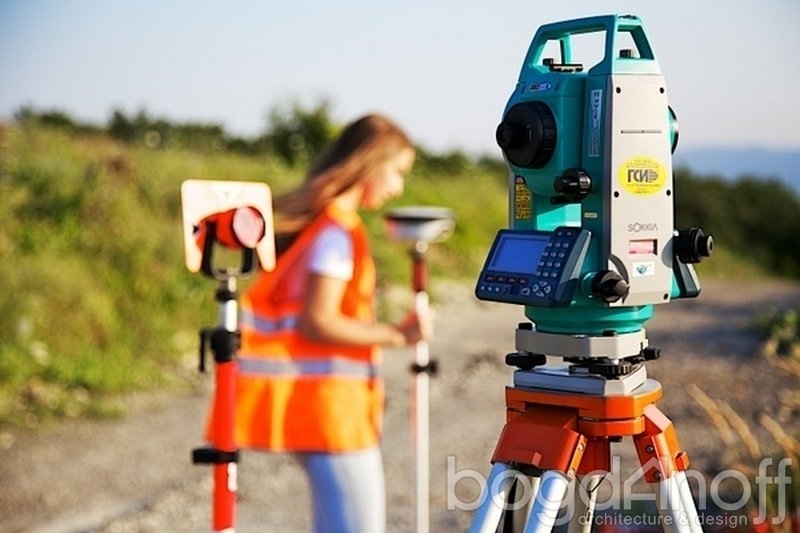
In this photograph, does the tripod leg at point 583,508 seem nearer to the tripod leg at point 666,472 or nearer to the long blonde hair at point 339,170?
the tripod leg at point 666,472

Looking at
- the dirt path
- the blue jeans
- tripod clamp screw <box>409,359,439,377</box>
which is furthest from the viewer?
the dirt path

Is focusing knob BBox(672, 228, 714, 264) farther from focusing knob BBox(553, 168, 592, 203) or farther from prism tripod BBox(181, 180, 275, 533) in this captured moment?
prism tripod BBox(181, 180, 275, 533)

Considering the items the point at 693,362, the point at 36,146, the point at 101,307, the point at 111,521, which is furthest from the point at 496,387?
the point at 36,146

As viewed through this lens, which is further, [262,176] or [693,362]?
[262,176]

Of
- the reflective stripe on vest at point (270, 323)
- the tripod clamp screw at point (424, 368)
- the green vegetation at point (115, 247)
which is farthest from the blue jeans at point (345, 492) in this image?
the green vegetation at point (115, 247)

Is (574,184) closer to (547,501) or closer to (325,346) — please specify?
(547,501)

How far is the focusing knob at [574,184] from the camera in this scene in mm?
2074

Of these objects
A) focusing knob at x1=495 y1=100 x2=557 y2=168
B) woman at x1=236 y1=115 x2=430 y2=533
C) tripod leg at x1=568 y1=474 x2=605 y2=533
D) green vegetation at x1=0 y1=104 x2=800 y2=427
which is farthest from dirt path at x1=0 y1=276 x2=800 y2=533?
focusing knob at x1=495 y1=100 x2=557 y2=168

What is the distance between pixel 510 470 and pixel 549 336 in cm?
25

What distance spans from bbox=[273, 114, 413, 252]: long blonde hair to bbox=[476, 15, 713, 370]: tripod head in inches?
57.1

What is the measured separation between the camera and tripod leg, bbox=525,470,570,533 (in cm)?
208

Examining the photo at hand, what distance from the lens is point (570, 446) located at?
83.2 inches

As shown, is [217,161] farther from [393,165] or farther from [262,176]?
[393,165]

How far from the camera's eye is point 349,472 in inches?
134
